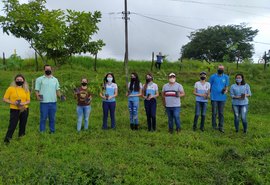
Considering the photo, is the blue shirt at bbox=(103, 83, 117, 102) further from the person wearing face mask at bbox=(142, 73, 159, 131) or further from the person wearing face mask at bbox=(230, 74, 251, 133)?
the person wearing face mask at bbox=(230, 74, 251, 133)

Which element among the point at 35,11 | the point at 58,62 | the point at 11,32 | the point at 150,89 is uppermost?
the point at 35,11

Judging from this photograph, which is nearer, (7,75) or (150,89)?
(150,89)

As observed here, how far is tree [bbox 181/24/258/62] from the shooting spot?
43625 mm

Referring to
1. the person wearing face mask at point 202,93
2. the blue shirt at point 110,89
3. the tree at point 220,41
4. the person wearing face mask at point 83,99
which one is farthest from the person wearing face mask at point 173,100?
the tree at point 220,41

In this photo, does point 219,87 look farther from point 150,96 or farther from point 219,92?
point 150,96

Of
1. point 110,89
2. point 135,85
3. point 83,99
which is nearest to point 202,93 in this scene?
point 135,85

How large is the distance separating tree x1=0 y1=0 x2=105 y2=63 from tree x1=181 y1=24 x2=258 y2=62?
34.9 m

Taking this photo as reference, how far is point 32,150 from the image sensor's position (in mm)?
6762

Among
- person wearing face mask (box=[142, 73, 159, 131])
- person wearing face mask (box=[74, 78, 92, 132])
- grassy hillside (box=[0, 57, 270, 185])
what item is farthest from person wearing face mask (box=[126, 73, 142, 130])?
person wearing face mask (box=[74, 78, 92, 132])

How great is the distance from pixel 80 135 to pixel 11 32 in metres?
4.23

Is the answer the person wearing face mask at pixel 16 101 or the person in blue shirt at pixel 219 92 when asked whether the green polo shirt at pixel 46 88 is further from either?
the person in blue shirt at pixel 219 92

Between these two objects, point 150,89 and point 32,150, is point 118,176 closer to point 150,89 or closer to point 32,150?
point 32,150

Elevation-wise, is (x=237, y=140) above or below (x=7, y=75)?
below

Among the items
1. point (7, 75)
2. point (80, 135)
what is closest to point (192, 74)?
point (7, 75)
